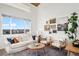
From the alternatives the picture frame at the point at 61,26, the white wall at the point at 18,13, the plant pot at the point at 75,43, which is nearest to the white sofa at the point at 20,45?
the white wall at the point at 18,13

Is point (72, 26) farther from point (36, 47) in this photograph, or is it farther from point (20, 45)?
point (20, 45)

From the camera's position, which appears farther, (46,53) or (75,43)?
(46,53)

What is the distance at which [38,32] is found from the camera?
229 cm

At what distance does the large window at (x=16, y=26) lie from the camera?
2189 mm

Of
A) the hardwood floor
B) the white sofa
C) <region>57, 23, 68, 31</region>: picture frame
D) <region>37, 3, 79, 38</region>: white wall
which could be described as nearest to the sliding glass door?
the white sofa

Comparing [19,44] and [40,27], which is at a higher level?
[40,27]

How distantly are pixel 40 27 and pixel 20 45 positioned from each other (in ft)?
1.82

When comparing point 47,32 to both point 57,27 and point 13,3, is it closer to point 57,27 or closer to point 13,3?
point 57,27

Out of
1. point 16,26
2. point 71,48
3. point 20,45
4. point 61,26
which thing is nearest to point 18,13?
point 16,26

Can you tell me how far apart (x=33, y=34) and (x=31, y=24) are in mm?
214

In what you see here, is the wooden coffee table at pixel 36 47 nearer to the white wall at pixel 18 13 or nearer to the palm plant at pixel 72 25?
the white wall at pixel 18 13

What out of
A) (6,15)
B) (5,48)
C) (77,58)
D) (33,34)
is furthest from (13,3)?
(77,58)

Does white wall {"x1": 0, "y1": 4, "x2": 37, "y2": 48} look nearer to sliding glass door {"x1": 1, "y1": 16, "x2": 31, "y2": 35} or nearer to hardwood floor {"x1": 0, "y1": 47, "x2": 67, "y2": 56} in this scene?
sliding glass door {"x1": 1, "y1": 16, "x2": 31, "y2": 35}

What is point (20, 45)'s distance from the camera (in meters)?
2.24
